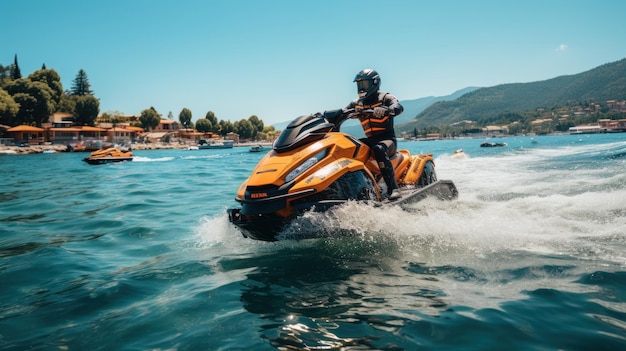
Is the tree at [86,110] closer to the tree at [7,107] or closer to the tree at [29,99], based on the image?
the tree at [29,99]

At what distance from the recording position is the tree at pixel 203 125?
121812mm

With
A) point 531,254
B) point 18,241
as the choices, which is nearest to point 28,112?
point 18,241

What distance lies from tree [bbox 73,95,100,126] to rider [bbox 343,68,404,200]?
89958mm

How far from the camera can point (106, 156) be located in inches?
1254

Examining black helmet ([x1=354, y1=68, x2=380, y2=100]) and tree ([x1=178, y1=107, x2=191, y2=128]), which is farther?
tree ([x1=178, y1=107, x2=191, y2=128])

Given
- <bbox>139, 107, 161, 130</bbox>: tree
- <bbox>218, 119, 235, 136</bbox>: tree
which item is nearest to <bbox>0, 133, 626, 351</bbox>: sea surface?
<bbox>139, 107, 161, 130</bbox>: tree

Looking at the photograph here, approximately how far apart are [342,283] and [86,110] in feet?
304

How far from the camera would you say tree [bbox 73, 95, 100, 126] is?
275ft

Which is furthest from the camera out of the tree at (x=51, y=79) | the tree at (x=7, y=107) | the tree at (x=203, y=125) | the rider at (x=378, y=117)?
the tree at (x=203, y=125)

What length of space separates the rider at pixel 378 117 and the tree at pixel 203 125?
394 feet

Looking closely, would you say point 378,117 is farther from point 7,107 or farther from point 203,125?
point 203,125

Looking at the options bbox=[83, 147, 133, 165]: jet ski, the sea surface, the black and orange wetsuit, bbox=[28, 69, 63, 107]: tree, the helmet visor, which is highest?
bbox=[28, 69, 63, 107]: tree

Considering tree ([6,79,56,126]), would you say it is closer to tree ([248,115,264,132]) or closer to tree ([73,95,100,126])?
tree ([73,95,100,126])

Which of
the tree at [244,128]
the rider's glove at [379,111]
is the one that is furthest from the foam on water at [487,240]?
the tree at [244,128]
